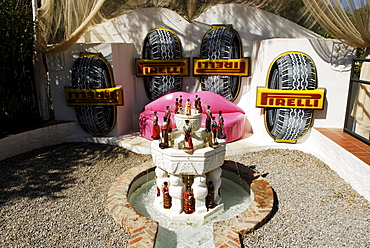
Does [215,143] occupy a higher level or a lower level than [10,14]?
lower

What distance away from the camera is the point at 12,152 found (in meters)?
7.06

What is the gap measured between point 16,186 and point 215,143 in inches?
161

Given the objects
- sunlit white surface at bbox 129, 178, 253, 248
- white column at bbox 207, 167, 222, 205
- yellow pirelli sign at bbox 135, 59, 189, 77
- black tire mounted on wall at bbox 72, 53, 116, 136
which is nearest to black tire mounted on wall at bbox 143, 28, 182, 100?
yellow pirelli sign at bbox 135, 59, 189, 77

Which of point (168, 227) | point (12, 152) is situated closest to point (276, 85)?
point (168, 227)

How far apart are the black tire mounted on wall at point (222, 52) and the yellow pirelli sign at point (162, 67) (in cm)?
67

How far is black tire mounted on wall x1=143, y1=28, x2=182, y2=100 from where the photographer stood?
8.50 metres

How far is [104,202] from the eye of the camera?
16.1 ft

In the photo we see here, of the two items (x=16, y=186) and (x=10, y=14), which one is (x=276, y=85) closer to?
(x=16, y=186)

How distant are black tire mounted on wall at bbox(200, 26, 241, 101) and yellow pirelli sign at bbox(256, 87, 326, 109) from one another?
1367 mm

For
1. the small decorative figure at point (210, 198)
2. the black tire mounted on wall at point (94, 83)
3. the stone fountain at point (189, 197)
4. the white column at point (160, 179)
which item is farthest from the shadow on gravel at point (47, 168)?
the small decorative figure at point (210, 198)

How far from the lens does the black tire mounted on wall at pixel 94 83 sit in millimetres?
7707

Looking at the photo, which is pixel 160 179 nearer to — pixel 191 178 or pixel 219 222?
pixel 191 178

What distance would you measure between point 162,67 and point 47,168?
Answer: 4357 mm

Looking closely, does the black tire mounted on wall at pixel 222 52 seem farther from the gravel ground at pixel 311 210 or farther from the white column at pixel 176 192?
the white column at pixel 176 192
